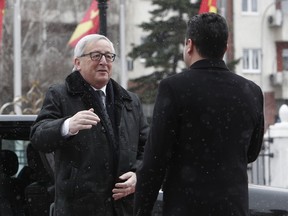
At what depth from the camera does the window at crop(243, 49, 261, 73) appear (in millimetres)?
51812

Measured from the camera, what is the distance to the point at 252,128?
14.6ft

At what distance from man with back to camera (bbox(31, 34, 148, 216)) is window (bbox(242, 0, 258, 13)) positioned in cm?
4663

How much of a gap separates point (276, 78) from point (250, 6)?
14.5 ft

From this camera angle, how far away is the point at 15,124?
6289 mm

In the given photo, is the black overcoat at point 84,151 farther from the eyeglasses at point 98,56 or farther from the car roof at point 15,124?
the car roof at point 15,124

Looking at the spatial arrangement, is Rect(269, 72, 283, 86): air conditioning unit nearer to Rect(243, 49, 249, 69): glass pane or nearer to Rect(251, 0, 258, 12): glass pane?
Rect(243, 49, 249, 69): glass pane

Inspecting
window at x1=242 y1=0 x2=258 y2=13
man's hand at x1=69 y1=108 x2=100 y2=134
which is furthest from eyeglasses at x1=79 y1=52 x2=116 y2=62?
window at x1=242 y1=0 x2=258 y2=13

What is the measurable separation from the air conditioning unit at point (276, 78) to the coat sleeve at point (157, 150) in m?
46.3

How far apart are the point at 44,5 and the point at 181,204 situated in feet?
136

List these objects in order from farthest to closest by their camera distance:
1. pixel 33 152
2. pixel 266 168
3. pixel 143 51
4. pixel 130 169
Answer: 1. pixel 143 51
2. pixel 266 168
3. pixel 33 152
4. pixel 130 169

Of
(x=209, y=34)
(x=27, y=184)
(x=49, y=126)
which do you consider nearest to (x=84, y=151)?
(x=49, y=126)

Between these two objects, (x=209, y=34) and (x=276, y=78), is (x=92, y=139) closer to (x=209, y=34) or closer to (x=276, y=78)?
(x=209, y=34)

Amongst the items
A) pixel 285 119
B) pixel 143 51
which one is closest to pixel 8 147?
pixel 285 119

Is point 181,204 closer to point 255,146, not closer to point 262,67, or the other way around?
point 255,146
